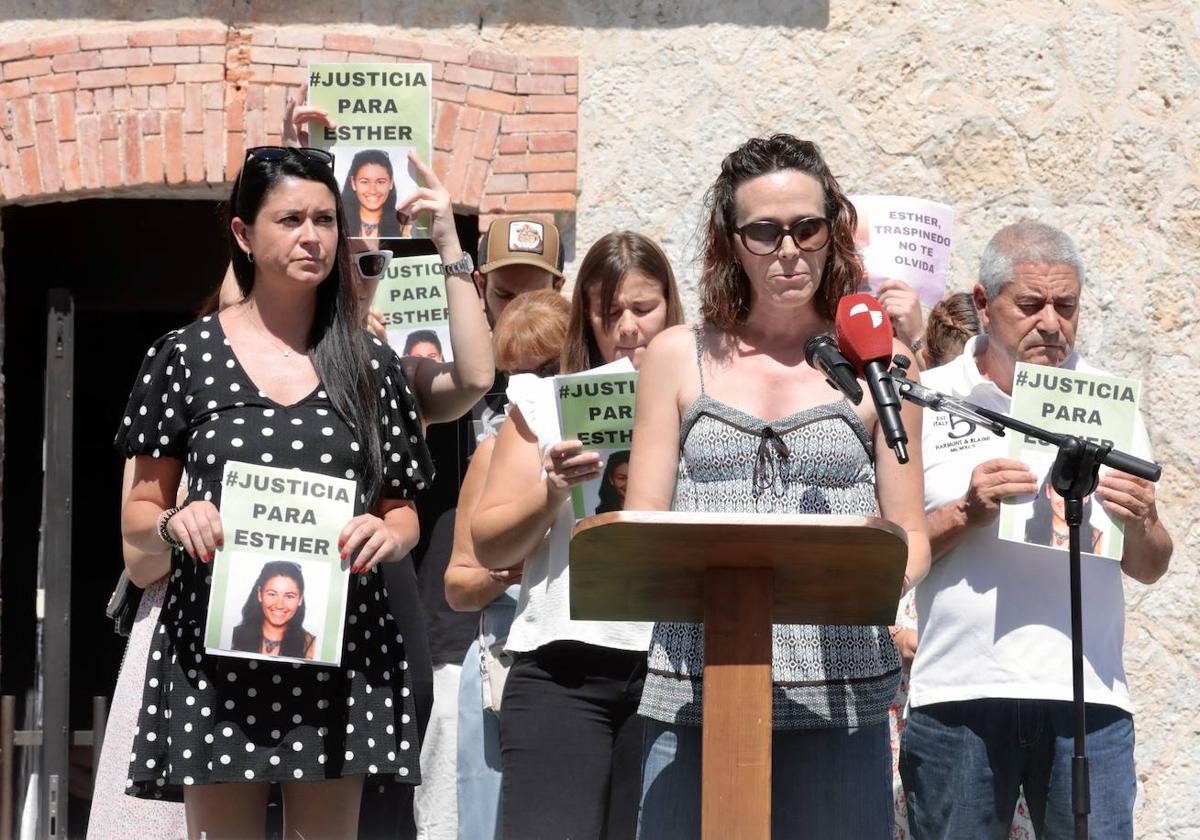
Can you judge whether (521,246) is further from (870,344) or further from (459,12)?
(870,344)

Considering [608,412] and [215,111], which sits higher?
[215,111]

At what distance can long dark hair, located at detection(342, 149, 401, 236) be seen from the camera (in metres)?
4.94

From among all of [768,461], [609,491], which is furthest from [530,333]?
[768,461]

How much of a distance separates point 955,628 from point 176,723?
1.87 meters

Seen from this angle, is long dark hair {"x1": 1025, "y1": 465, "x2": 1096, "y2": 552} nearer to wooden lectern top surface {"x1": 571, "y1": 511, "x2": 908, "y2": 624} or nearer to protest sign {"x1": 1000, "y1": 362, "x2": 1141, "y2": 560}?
protest sign {"x1": 1000, "y1": 362, "x2": 1141, "y2": 560}

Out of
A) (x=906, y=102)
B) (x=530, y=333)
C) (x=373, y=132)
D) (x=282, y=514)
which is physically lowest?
(x=282, y=514)

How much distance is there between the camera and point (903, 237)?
5234mm

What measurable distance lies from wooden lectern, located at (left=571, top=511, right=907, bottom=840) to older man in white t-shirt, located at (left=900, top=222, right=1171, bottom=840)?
122 centimetres

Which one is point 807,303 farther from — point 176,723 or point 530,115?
point 530,115

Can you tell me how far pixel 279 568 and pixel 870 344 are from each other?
1363 millimetres

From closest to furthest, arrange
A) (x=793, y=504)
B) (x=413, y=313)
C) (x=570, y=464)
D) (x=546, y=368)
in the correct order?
(x=793, y=504) → (x=570, y=464) → (x=546, y=368) → (x=413, y=313)

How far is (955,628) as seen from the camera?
4328 mm

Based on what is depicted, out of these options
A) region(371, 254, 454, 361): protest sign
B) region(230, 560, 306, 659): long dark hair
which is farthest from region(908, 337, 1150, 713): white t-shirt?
region(371, 254, 454, 361): protest sign

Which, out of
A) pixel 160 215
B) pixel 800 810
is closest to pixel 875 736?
pixel 800 810
